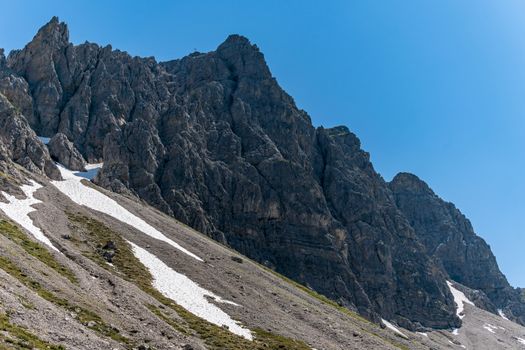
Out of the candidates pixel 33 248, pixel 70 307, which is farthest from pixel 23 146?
pixel 70 307

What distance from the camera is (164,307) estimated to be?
46.0 metres

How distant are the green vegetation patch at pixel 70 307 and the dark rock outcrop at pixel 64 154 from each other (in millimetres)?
88153

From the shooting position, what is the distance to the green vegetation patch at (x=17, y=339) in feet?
75.3

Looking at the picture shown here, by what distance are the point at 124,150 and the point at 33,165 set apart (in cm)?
3461

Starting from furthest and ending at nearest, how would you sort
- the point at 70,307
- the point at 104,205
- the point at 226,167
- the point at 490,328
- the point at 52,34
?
the point at 490,328 < the point at 52,34 < the point at 226,167 < the point at 104,205 < the point at 70,307

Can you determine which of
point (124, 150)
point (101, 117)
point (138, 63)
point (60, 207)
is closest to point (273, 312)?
point (60, 207)

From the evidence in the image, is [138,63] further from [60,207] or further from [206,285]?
[206,285]

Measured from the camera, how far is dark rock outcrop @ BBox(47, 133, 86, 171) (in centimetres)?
12112

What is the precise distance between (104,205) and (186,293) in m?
42.3

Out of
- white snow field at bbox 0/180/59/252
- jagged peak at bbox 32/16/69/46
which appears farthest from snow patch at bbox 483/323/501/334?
jagged peak at bbox 32/16/69/46

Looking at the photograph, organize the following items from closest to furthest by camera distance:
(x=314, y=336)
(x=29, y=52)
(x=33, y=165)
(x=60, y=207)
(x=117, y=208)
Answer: (x=314, y=336) < (x=60, y=207) < (x=117, y=208) < (x=33, y=165) < (x=29, y=52)

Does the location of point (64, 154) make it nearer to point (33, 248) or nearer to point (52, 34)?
point (52, 34)

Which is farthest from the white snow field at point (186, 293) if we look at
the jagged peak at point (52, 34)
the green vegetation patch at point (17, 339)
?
the jagged peak at point (52, 34)

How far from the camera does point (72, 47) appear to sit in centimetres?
16100
